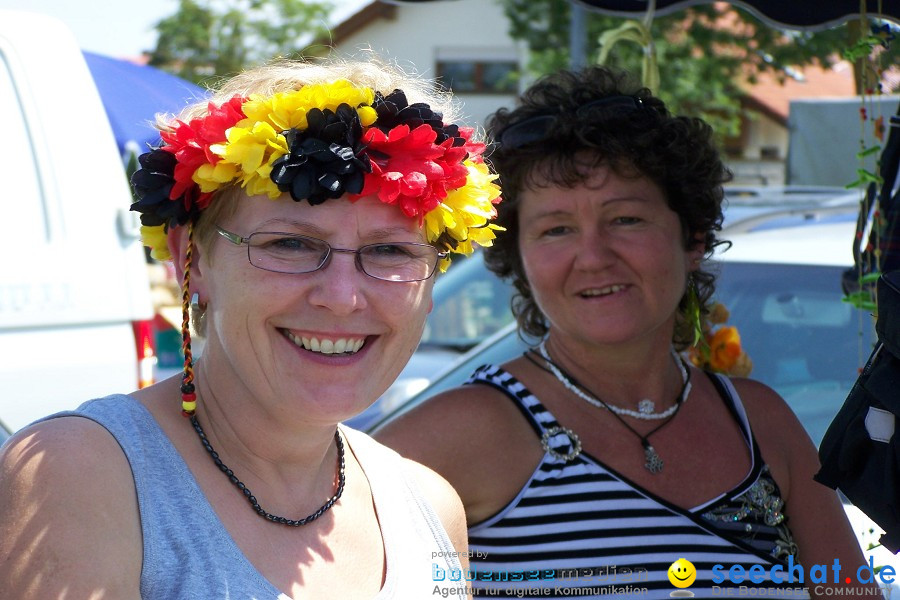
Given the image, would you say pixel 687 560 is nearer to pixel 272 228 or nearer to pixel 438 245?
pixel 438 245

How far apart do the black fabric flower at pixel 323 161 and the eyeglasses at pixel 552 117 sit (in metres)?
0.94

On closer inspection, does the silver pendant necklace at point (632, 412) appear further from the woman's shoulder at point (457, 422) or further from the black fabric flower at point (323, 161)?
the black fabric flower at point (323, 161)

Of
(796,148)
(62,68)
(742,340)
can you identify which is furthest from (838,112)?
(62,68)

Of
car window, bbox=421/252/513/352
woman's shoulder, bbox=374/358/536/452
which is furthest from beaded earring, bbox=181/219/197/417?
car window, bbox=421/252/513/352

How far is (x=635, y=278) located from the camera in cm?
254

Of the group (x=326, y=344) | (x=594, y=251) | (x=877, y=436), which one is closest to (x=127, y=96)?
(x=594, y=251)

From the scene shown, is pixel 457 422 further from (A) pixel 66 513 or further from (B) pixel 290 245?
(A) pixel 66 513

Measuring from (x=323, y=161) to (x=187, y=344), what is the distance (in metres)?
0.40

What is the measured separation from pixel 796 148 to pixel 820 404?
16.2 ft

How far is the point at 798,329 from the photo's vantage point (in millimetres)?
3455

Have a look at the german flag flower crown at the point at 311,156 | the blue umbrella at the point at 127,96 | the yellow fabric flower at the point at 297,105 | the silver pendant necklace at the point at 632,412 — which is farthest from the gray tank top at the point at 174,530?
the blue umbrella at the point at 127,96

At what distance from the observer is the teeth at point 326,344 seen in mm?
1725

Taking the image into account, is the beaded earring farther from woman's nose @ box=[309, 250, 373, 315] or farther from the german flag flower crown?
woman's nose @ box=[309, 250, 373, 315]

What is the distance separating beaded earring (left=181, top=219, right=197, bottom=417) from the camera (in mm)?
1720
